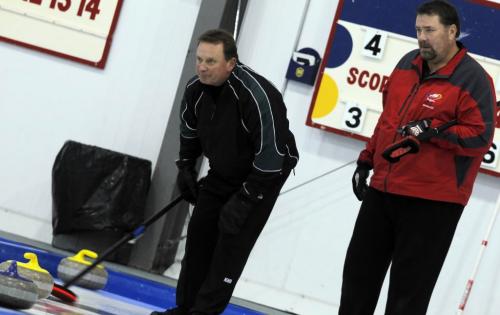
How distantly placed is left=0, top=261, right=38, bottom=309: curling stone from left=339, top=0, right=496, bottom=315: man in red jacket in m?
1.35

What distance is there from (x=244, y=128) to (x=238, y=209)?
332mm

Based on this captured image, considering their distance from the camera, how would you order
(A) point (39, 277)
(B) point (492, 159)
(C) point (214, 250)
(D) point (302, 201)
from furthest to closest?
1. (D) point (302, 201)
2. (B) point (492, 159)
3. (A) point (39, 277)
4. (C) point (214, 250)

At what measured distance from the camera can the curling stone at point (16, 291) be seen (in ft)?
12.4

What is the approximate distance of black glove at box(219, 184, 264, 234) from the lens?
3.80 metres

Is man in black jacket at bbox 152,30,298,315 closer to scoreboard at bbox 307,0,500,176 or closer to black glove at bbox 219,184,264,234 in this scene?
black glove at bbox 219,184,264,234

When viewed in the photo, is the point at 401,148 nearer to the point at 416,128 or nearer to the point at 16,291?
the point at 416,128

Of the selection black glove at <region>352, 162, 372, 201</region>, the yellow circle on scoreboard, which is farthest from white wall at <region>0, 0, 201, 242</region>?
black glove at <region>352, 162, 372, 201</region>

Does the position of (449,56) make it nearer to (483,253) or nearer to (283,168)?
(283,168)

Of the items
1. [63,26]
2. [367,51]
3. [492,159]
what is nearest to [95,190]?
[63,26]

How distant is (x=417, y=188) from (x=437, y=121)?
0.25 metres

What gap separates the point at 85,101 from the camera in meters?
6.29

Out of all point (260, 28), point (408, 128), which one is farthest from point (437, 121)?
point (260, 28)

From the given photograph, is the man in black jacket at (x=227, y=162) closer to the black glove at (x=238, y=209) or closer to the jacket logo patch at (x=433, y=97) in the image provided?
the black glove at (x=238, y=209)

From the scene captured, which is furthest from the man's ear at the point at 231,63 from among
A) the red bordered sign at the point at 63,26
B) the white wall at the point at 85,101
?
the red bordered sign at the point at 63,26
